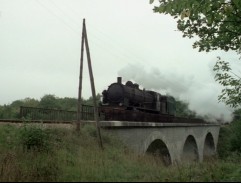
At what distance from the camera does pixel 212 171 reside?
8.60 m

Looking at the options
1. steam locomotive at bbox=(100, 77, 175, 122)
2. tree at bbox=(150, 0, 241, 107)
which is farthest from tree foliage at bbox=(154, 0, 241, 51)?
steam locomotive at bbox=(100, 77, 175, 122)

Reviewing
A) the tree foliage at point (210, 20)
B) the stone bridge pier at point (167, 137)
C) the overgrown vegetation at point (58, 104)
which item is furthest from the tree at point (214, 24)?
the overgrown vegetation at point (58, 104)

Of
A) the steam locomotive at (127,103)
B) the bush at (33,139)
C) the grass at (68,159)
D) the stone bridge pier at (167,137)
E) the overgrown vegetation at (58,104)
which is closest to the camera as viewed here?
the grass at (68,159)

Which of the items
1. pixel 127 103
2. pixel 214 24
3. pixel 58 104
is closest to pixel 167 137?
pixel 127 103

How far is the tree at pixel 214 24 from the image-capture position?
10.1 metres

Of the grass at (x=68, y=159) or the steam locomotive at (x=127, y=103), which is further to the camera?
the steam locomotive at (x=127, y=103)

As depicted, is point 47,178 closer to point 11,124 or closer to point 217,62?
point 11,124

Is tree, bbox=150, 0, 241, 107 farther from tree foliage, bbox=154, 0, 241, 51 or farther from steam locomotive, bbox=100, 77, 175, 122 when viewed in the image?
steam locomotive, bbox=100, 77, 175, 122

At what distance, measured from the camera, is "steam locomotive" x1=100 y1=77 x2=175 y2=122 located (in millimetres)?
19219

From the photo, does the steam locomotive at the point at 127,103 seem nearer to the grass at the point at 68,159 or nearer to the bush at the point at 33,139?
the grass at the point at 68,159

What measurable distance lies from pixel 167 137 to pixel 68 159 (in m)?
18.0

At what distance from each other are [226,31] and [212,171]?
6.29m

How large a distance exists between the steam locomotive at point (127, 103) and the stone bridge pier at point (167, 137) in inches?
18.9

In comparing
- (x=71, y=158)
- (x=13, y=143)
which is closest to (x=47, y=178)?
(x=71, y=158)
